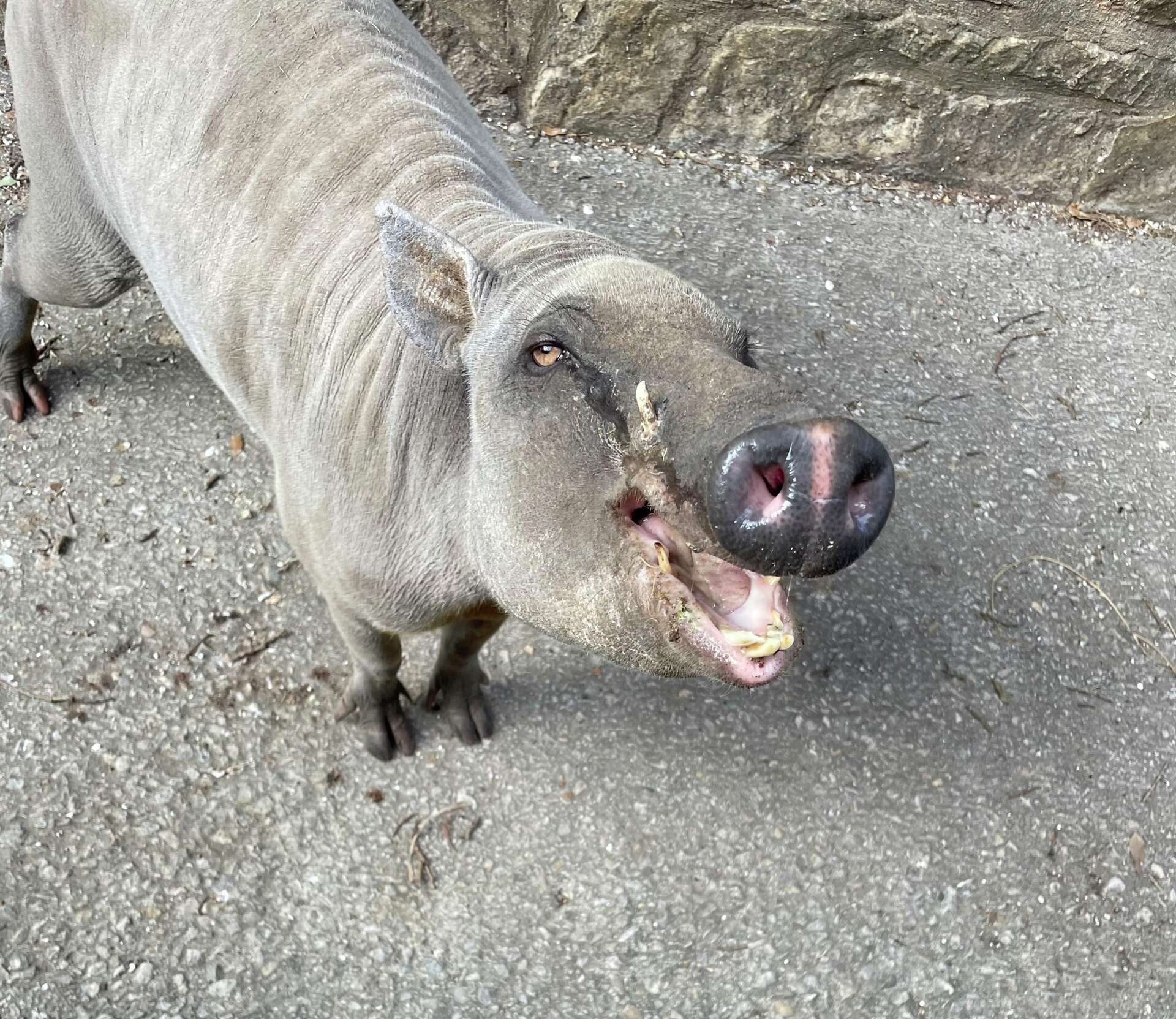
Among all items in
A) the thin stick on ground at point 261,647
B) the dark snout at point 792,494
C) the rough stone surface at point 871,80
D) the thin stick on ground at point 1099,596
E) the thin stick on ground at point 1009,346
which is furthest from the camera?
the rough stone surface at point 871,80

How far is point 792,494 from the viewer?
1577 millimetres

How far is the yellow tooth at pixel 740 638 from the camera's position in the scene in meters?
1.85

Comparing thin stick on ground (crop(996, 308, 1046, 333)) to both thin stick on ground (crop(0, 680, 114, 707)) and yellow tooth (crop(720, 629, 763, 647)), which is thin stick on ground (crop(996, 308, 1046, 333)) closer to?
yellow tooth (crop(720, 629, 763, 647))

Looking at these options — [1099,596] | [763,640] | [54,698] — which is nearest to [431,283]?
[763,640]

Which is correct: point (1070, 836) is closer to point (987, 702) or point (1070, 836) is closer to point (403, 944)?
point (987, 702)

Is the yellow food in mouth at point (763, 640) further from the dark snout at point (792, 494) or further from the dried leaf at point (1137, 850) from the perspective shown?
the dried leaf at point (1137, 850)

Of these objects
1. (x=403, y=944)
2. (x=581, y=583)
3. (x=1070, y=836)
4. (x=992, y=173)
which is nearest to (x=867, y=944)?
(x=1070, y=836)

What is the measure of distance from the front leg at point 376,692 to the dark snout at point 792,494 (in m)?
1.66

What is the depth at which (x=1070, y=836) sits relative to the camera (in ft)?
11.7

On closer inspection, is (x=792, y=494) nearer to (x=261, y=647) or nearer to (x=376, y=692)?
(x=376, y=692)

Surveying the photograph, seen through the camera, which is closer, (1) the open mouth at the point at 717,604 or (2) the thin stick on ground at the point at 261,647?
(1) the open mouth at the point at 717,604

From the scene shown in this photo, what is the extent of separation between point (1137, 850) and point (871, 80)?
3777 mm

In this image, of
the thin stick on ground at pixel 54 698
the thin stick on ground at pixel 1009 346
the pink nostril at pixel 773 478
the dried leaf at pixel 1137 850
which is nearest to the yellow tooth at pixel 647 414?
the pink nostril at pixel 773 478

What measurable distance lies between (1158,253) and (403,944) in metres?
5.20
